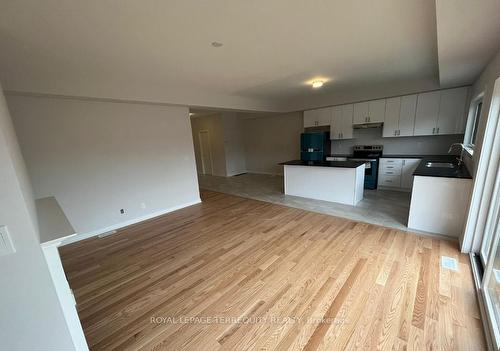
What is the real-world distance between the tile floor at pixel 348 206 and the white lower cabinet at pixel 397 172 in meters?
0.20

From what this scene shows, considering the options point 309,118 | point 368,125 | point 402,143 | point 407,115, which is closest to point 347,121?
point 368,125

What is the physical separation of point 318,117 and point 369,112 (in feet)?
4.41

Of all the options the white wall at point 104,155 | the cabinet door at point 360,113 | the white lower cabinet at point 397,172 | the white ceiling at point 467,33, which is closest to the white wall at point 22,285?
the white ceiling at point 467,33

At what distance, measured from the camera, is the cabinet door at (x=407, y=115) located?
15.0 ft

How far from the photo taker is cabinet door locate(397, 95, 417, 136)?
4.56 meters

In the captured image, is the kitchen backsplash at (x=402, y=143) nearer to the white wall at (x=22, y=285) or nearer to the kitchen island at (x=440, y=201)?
the kitchen island at (x=440, y=201)

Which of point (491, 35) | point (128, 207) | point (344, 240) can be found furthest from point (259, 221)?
point (491, 35)

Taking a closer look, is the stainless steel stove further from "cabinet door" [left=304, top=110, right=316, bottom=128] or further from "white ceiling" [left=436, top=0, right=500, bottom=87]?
"white ceiling" [left=436, top=0, right=500, bottom=87]

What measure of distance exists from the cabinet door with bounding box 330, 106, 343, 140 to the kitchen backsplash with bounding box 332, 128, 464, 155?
1.40 feet

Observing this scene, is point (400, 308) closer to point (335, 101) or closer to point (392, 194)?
point (392, 194)

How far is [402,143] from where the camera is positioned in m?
5.09

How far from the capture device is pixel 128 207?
3.96 meters

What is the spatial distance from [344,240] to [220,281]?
1.82m

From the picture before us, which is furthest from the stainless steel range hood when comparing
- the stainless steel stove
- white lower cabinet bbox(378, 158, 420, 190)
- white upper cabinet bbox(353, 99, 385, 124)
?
white lower cabinet bbox(378, 158, 420, 190)
